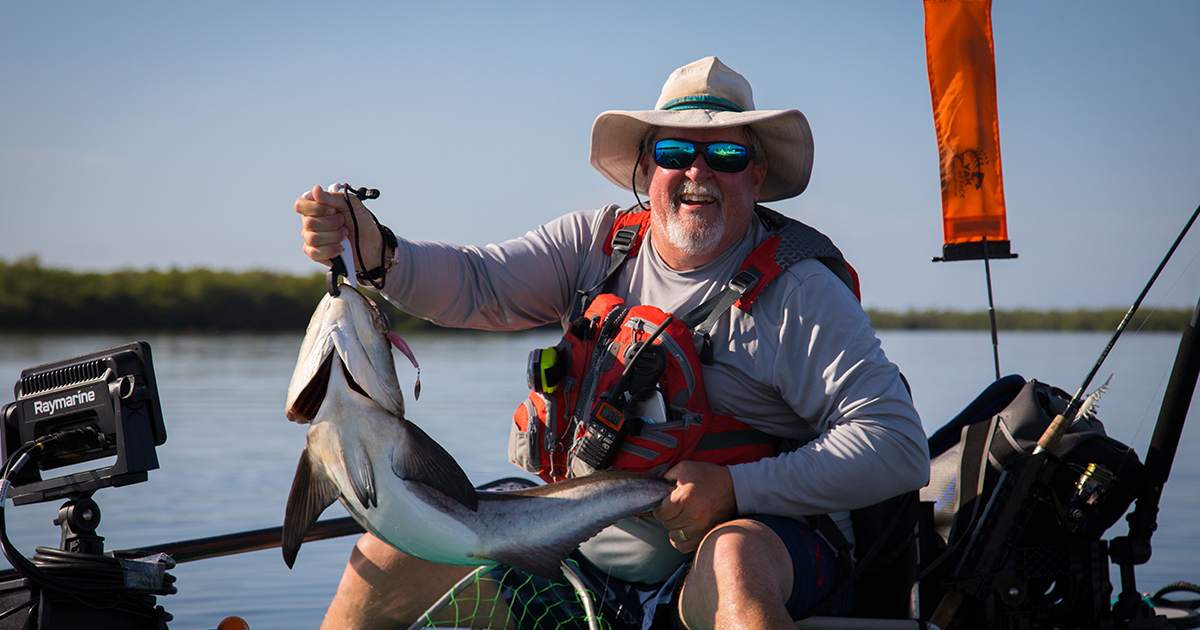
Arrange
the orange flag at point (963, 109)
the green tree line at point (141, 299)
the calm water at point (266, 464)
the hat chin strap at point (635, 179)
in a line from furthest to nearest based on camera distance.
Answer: the green tree line at point (141, 299)
the calm water at point (266, 464)
the orange flag at point (963, 109)
the hat chin strap at point (635, 179)

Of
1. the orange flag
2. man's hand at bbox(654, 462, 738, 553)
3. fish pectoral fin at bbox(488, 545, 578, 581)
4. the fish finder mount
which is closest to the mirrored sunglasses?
man's hand at bbox(654, 462, 738, 553)

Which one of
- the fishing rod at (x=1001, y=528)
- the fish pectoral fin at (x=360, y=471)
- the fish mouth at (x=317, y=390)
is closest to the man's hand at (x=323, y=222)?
the fish mouth at (x=317, y=390)

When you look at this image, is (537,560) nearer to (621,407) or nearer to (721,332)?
(621,407)

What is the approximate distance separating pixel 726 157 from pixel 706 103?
0.28 meters

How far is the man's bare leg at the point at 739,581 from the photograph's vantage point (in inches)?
84.0

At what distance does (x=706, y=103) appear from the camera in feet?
10.00

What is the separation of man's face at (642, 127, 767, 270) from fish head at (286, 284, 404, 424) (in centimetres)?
115

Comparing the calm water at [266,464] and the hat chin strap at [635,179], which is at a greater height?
the hat chin strap at [635,179]

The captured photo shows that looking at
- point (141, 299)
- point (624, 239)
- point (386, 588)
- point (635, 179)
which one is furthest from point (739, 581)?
point (141, 299)

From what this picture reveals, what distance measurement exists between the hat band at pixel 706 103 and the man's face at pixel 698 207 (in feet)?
0.33

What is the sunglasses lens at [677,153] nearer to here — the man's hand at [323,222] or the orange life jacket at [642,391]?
the orange life jacket at [642,391]

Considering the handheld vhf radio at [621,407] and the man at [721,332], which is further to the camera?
the handheld vhf radio at [621,407]

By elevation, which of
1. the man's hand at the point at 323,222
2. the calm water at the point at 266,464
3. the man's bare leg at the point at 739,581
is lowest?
the calm water at the point at 266,464

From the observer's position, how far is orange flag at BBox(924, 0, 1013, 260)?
14.2ft
